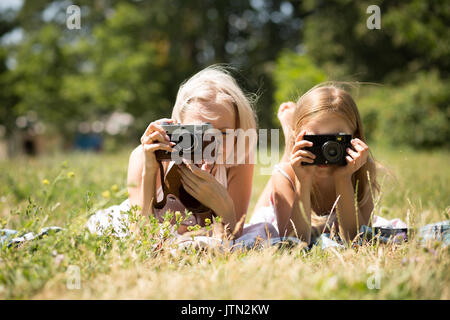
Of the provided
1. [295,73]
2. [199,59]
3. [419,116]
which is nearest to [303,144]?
[419,116]

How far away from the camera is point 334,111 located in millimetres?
2404

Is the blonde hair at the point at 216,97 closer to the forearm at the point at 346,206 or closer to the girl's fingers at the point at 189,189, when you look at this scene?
the girl's fingers at the point at 189,189

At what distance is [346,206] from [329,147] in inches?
14.5

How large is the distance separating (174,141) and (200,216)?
0.56m

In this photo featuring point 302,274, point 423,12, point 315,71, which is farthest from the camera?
point 315,71

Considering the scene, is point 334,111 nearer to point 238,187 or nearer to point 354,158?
point 354,158

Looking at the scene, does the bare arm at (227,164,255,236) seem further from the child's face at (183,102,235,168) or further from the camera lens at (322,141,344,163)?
the camera lens at (322,141,344,163)

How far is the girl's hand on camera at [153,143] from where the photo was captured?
211 cm

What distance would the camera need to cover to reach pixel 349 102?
2.47m

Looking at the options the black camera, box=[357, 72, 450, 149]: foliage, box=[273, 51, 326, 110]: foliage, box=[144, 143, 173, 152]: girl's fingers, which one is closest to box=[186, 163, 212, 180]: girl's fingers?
box=[144, 143, 173, 152]: girl's fingers

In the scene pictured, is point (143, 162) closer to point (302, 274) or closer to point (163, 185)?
point (163, 185)

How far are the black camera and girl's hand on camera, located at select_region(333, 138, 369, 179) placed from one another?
0.03m

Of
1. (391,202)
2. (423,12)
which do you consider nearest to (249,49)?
(423,12)

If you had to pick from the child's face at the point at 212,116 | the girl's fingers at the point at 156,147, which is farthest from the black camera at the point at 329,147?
the girl's fingers at the point at 156,147
